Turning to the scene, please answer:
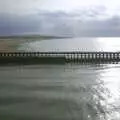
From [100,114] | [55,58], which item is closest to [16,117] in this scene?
[100,114]

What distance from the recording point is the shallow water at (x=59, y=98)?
1503 cm

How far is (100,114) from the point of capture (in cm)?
1508

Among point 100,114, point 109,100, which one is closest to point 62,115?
point 100,114

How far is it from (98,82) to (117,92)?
440 cm

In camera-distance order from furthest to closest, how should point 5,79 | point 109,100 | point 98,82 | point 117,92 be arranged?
point 5,79 < point 98,82 < point 117,92 < point 109,100

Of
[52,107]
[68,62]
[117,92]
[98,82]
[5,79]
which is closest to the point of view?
[52,107]

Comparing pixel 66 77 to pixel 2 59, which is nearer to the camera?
pixel 66 77

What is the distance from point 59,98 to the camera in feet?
62.1

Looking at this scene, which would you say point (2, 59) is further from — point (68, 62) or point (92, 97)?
point (92, 97)

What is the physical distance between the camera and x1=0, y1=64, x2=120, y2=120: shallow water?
1503 centimetres

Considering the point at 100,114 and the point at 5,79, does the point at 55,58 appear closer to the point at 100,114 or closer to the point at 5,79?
the point at 5,79

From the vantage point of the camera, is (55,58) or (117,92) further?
(55,58)

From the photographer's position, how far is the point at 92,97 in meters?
19.0

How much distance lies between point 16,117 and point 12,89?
24.3 feet
